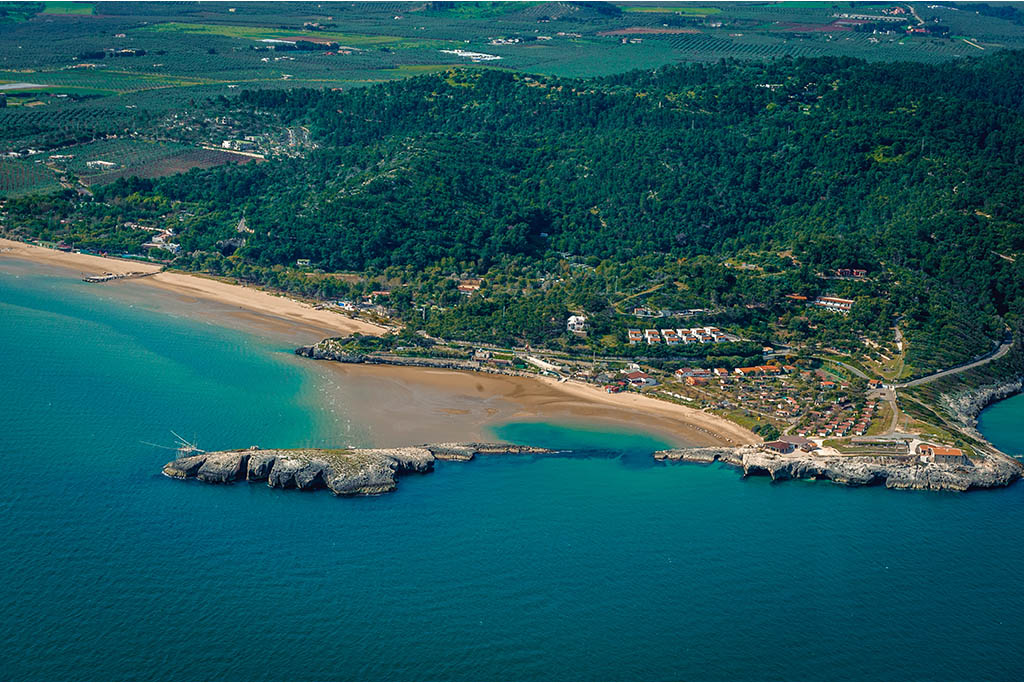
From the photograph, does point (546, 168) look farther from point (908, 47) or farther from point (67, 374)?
point (908, 47)

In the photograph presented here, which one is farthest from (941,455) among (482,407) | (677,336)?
(482,407)

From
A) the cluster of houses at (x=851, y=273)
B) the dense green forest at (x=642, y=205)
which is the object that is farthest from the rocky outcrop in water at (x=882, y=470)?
the cluster of houses at (x=851, y=273)

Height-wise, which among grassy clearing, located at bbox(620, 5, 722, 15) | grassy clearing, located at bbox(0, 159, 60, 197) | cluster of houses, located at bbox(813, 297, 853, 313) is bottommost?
cluster of houses, located at bbox(813, 297, 853, 313)

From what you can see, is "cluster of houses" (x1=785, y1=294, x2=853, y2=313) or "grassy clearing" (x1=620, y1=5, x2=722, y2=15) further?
"grassy clearing" (x1=620, y1=5, x2=722, y2=15)

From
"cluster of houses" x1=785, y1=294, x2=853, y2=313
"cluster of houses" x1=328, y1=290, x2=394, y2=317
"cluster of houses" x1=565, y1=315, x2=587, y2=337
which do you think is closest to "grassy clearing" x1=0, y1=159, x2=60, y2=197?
"cluster of houses" x1=328, y1=290, x2=394, y2=317

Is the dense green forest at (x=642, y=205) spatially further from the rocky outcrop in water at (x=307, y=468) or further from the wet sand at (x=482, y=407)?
the rocky outcrop in water at (x=307, y=468)

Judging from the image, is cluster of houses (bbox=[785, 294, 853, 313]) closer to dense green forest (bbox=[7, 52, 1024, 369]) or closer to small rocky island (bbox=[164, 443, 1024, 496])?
dense green forest (bbox=[7, 52, 1024, 369])

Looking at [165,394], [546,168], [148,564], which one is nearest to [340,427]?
[165,394]
